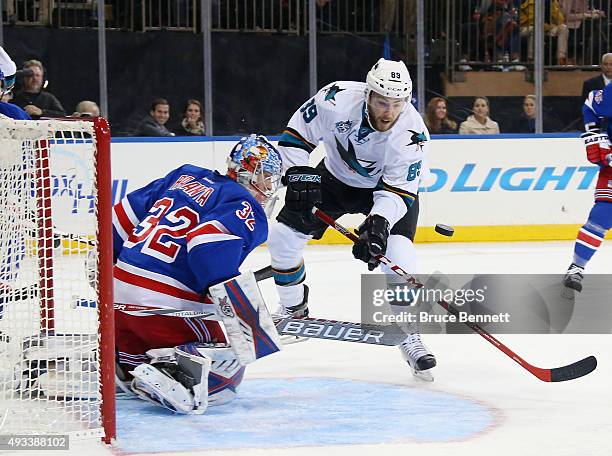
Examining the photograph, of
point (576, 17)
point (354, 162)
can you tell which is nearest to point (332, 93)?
point (354, 162)

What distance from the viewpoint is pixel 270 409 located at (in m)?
2.99

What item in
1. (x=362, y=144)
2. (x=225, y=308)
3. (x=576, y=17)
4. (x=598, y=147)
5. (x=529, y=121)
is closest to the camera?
(x=225, y=308)

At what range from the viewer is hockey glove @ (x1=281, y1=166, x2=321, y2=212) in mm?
3576

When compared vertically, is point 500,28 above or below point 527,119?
above

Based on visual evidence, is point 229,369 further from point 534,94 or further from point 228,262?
point 534,94

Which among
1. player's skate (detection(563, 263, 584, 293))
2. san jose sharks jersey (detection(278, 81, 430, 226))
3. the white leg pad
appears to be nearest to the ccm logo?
san jose sharks jersey (detection(278, 81, 430, 226))

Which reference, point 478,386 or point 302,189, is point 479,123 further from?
point 478,386

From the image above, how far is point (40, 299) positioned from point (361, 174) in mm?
1287

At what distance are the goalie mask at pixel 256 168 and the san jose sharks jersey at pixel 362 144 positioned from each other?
639 mm

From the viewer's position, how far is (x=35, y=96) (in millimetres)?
6512

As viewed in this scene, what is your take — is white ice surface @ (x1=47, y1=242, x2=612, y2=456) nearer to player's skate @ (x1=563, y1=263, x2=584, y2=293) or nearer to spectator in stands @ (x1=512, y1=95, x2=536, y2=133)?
player's skate @ (x1=563, y1=263, x2=584, y2=293)

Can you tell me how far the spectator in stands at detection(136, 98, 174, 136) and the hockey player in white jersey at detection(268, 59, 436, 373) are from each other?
10.3 feet

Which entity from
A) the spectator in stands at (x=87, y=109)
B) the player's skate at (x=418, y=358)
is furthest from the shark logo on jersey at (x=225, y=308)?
the spectator in stands at (x=87, y=109)

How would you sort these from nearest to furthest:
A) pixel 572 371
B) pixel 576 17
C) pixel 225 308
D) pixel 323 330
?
pixel 225 308 < pixel 323 330 < pixel 572 371 < pixel 576 17
